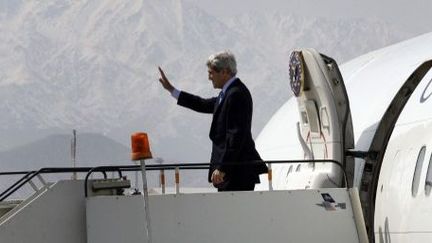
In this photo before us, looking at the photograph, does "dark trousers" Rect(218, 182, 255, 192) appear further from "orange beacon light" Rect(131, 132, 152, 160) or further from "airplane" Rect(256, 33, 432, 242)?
"orange beacon light" Rect(131, 132, 152, 160)

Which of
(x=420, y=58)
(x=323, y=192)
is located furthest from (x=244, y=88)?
(x=420, y=58)

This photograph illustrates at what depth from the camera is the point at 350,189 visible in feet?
33.7

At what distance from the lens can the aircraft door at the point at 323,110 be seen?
461 inches

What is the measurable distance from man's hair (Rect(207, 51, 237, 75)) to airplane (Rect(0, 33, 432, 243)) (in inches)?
48.9

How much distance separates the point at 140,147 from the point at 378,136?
4.43 meters

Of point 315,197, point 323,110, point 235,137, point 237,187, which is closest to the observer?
point 315,197

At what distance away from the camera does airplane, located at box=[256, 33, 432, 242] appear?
10.5 meters

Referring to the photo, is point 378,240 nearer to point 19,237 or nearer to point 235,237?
point 235,237

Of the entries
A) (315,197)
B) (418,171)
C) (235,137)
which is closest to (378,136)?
(418,171)

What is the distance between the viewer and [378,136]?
40.1 ft

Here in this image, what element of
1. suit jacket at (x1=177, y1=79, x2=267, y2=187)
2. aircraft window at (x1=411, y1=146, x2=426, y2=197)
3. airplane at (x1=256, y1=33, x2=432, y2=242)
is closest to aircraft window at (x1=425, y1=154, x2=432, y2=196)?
airplane at (x1=256, y1=33, x2=432, y2=242)

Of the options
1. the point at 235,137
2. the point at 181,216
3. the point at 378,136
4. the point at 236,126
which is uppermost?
the point at 236,126

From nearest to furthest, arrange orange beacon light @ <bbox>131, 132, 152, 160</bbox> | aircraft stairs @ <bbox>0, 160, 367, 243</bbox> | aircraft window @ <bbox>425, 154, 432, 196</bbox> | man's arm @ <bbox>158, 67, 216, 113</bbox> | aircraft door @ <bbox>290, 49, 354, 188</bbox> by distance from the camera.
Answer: orange beacon light @ <bbox>131, 132, 152, 160</bbox> → aircraft stairs @ <bbox>0, 160, 367, 243</bbox> → aircraft window @ <bbox>425, 154, 432, 196</bbox> → aircraft door @ <bbox>290, 49, 354, 188</bbox> → man's arm @ <bbox>158, 67, 216, 113</bbox>

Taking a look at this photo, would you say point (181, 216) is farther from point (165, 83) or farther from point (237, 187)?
point (165, 83)
